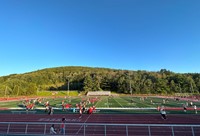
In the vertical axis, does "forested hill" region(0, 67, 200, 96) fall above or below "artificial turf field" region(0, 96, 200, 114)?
above

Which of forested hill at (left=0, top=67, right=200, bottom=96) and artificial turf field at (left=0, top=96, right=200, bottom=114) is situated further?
forested hill at (left=0, top=67, right=200, bottom=96)

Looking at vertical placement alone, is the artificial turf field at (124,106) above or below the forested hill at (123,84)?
below

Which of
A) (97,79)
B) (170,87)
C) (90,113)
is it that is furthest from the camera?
(97,79)

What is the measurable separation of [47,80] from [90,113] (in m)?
121

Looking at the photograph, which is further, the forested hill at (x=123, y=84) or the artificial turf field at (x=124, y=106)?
the forested hill at (x=123, y=84)

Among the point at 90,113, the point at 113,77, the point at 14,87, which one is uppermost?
the point at 113,77

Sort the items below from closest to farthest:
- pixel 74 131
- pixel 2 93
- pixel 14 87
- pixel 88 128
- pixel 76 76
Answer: pixel 74 131 < pixel 88 128 < pixel 2 93 < pixel 14 87 < pixel 76 76

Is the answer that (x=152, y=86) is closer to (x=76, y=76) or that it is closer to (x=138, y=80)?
(x=138, y=80)

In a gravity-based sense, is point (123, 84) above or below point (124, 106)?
above

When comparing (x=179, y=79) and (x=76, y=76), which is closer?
(x=179, y=79)

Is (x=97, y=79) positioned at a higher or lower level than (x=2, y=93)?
higher

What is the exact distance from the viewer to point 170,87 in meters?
97.7

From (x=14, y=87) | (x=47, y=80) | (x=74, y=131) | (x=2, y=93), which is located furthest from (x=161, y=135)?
(x=47, y=80)

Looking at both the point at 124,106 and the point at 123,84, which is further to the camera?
the point at 123,84
